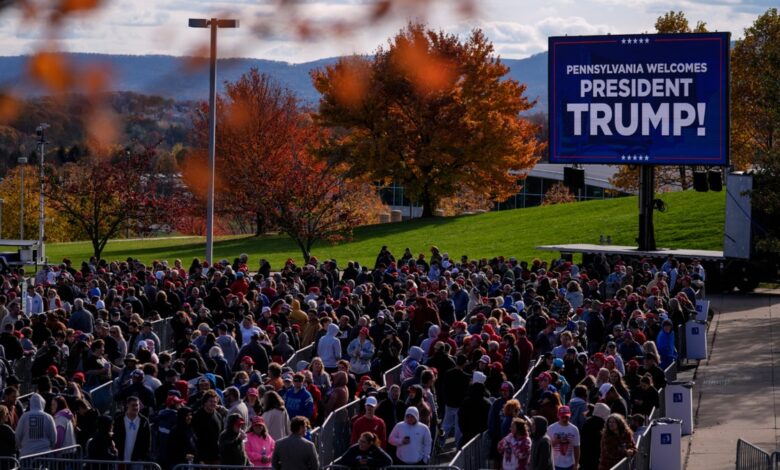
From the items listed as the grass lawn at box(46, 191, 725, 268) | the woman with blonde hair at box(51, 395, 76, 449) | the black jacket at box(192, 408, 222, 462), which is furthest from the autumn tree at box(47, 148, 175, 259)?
the black jacket at box(192, 408, 222, 462)

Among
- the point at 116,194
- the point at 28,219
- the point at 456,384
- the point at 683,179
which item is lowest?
the point at 456,384

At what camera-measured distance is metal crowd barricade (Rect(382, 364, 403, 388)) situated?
16.3 metres

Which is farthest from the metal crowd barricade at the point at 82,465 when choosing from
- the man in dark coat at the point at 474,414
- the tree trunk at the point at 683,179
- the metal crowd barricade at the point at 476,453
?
the tree trunk at the point at 683,179

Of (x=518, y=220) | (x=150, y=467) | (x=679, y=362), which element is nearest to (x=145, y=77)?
(x=150, y=467)

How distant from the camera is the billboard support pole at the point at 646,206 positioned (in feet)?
119

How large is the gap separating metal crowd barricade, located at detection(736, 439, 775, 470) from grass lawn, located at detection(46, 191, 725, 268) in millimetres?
32117

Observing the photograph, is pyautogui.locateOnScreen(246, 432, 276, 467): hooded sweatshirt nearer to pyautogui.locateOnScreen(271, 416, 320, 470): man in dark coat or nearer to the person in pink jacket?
the person in pink jacket

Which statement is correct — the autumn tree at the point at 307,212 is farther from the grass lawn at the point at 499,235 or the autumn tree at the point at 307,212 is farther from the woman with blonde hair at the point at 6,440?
the woman with blonde hair at the point at 6,440

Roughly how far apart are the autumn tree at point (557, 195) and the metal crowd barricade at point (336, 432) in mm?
66189

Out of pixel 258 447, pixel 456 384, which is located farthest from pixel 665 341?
pixel 258 447

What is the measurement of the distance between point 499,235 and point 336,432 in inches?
1552

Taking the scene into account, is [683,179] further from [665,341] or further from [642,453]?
[642,453]

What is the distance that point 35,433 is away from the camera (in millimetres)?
12164

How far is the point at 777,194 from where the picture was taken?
3039 cm
